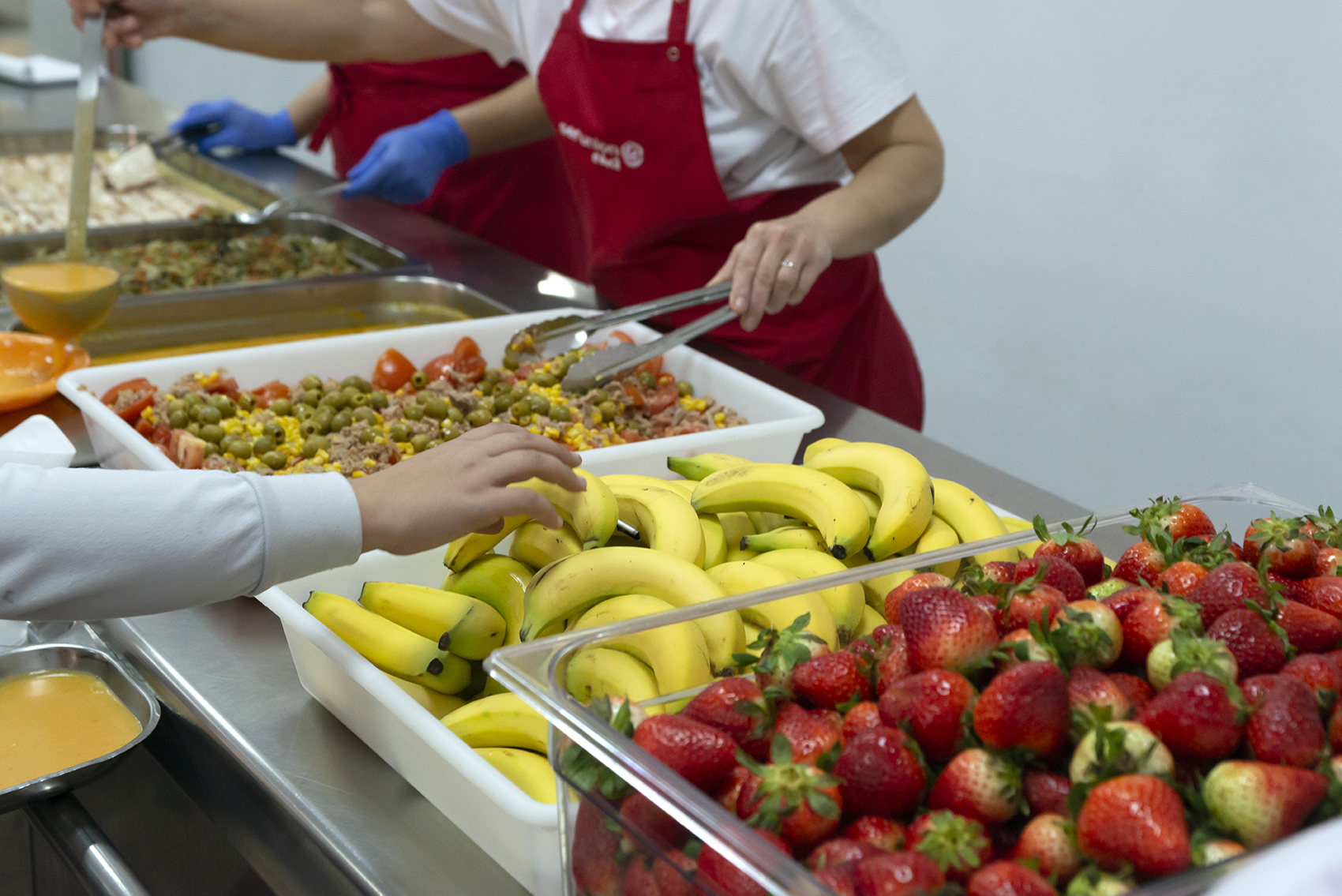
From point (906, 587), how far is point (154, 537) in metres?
0.55

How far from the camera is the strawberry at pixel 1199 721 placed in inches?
24.9

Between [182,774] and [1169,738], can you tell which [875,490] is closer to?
[1169,738]

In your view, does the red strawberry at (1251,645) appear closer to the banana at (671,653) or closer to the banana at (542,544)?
the banana at (671,653)

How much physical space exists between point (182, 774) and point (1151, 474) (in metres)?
2.63

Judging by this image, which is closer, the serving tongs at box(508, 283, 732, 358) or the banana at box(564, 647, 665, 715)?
the banana at box(564, 647, 665, 715)

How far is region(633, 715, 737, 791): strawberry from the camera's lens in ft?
2.11

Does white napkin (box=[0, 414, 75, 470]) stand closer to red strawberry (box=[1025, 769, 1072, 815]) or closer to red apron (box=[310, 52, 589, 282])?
red strawberry (box=[1025, 769, 1072, 815])

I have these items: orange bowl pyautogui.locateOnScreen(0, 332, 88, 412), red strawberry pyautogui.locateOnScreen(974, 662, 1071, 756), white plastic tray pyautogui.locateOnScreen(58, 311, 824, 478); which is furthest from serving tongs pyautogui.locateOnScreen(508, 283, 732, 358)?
red strawberry pyautogui.locateOnScreen(974, 662, 1071, 756)

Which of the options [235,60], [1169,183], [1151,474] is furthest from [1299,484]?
[235,60]

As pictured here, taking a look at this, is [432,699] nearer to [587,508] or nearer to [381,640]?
[381,640]

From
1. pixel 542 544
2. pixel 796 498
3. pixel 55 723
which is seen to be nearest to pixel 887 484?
pixel 796 498

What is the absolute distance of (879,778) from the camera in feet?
2.06

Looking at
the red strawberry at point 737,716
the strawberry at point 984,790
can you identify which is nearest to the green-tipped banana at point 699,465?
the red strawberry at point 737,716

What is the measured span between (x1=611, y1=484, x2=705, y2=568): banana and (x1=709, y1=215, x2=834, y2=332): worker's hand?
0.50 meters
